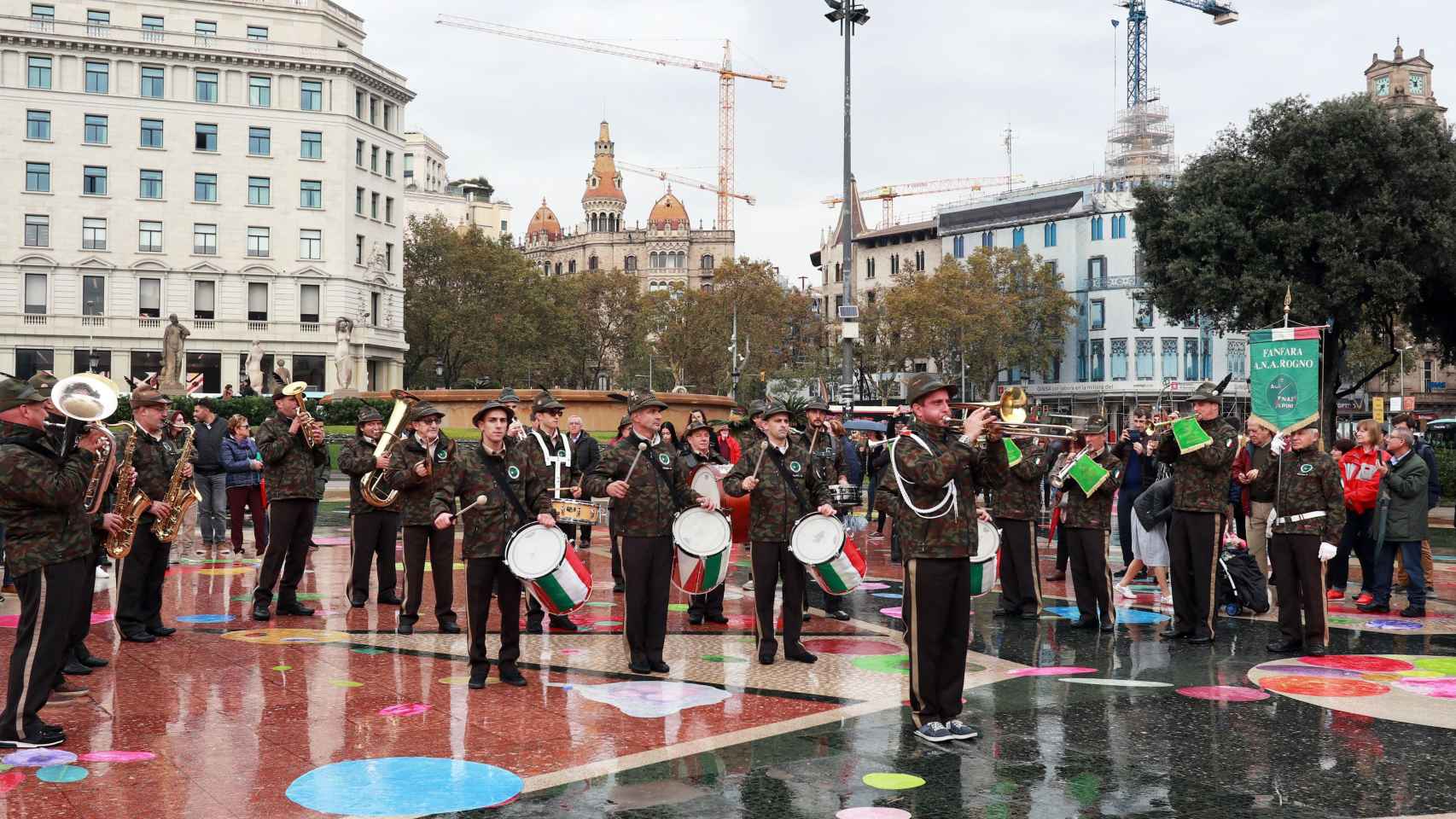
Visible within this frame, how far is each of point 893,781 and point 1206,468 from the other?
5612 mm

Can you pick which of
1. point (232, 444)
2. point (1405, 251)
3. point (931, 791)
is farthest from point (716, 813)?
point (1405, 251)

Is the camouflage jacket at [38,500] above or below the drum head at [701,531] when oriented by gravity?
above

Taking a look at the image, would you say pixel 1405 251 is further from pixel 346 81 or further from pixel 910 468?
pixel 346 81

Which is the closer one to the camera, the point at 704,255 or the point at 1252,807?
the point at 1252,807

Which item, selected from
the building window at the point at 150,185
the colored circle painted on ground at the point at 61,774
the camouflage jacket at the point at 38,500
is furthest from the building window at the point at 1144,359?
the colored circle painted on ground at the point at 61,774

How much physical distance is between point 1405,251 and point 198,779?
38.0 meters

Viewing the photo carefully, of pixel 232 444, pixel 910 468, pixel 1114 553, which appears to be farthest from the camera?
pixel 1114 553

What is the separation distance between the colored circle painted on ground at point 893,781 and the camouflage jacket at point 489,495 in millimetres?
3642

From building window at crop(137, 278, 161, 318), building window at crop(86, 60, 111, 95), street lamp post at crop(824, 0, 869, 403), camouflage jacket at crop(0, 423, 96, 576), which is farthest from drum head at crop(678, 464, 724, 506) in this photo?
building window at crop(86, 60, 111, 95)

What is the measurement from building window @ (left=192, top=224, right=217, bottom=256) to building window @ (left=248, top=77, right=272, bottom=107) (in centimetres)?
755

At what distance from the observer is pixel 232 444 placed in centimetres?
1750

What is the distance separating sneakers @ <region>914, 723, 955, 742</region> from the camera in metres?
7.62

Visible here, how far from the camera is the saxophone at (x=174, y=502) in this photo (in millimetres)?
10664

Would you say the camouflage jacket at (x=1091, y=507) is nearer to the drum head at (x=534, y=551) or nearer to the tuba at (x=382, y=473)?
the drum head at (x=534, y=551)
